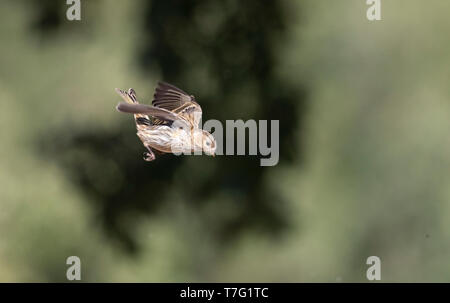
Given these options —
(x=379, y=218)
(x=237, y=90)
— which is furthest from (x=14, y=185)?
(x=379, y=218)

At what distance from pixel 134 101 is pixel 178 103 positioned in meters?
0.16

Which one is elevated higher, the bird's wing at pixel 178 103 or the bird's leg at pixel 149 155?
the bird's wing at pixel 178 103

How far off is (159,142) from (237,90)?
1.13 ft

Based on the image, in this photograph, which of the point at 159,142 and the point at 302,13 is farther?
the point at 302,13

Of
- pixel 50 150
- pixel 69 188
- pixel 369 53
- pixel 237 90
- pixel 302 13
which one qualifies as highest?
pixel 302 13

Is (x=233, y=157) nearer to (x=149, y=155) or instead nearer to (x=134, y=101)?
(x=149, y=155)

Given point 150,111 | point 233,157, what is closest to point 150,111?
point 150,111

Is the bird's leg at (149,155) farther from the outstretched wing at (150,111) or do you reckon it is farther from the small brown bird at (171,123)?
the outstretched wing at (150,111)

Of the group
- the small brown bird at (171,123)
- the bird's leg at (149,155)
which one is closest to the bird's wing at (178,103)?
the small brown bird at (171,123)

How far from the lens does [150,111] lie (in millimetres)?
1648

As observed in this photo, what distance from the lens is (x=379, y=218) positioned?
1844mm

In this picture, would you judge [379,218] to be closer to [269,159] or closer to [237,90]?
[269,159]

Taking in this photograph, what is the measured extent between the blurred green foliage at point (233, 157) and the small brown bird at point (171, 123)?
75mm

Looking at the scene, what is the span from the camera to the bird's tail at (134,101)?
1722 millimetres
